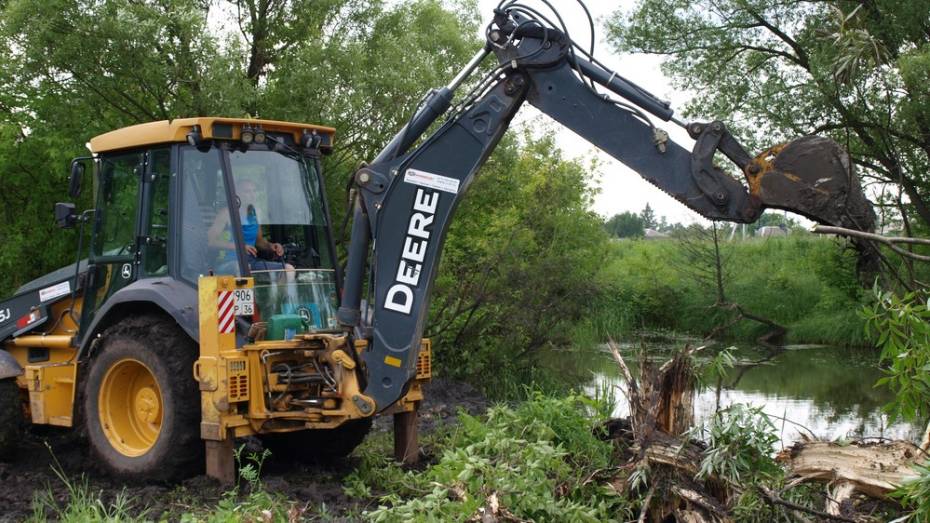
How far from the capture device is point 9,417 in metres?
8.21

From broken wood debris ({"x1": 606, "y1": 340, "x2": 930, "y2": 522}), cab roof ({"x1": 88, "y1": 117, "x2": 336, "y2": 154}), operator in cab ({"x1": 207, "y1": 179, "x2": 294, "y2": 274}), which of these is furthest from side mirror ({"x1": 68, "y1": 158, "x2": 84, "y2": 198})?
broken wood debris ({"x1": 606, "y1": 340, "x2": 930, "y2": 522})

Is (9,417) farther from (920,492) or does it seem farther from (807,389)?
(807,389)

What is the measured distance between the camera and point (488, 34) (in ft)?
23.1

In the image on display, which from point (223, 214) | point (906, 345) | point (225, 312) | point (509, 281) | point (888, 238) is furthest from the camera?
point (509, 281)

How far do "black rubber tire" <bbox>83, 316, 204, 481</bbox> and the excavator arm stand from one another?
114 cm

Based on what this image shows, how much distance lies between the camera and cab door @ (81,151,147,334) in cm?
802

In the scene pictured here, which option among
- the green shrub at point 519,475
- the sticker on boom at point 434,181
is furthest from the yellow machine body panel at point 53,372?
the sticker on boom at point 434,181

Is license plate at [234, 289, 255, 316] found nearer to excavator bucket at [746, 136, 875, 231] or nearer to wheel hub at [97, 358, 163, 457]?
wheel hub at [97, 358, 163, 457]

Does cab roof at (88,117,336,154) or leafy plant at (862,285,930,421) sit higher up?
cab roof at (88,117,336,154)

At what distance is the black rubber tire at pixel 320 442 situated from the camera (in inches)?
318

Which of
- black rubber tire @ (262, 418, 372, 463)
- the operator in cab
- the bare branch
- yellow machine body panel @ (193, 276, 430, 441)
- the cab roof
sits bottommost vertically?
black rubber tire @ (262, 418, 372, 463)

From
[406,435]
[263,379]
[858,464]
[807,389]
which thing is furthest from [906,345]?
[807,389]

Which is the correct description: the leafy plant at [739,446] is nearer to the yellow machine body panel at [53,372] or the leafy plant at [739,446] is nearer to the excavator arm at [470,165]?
the excavator arm at [470,165]

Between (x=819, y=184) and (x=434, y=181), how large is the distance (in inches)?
101
